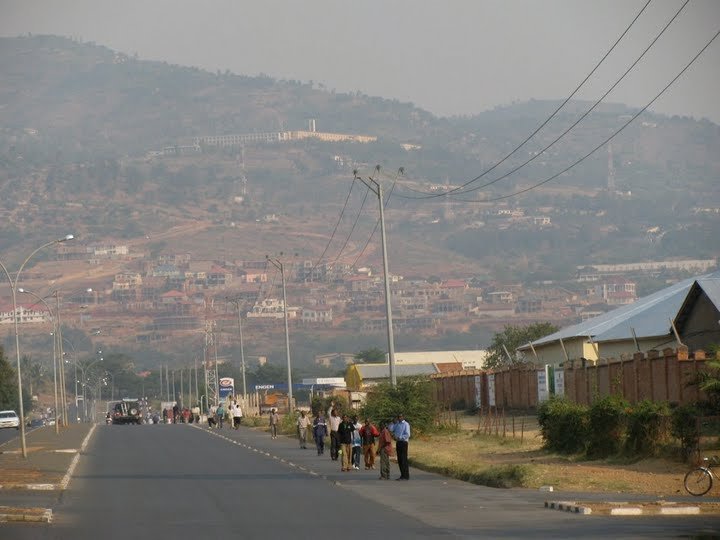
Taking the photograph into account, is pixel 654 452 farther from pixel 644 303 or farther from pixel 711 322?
pixel 644 303

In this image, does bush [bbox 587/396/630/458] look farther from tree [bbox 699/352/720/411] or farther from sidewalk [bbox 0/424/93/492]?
sidewalk [bbox 0/424/93/492]

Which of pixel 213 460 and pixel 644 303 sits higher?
pixel 644 303

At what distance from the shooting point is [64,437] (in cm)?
6172

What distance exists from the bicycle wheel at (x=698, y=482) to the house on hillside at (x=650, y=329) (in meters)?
17.2

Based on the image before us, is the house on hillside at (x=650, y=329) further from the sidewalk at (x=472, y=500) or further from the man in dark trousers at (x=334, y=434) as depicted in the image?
the sidewalk at (x=472, y=500)

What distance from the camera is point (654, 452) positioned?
32.6 meters

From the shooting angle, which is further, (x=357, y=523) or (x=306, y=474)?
(x=306, y=474)

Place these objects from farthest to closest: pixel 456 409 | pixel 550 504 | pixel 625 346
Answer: pixel 456 409
pixel 625 346
pixel 550 504

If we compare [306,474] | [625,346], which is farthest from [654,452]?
[625,346]

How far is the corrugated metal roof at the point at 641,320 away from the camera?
54.1 meters

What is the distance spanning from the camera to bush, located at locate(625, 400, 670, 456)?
106 feet

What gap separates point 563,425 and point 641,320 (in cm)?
2103

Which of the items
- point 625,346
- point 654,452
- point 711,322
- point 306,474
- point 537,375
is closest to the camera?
point 654,452

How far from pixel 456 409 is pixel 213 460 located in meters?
26.3
